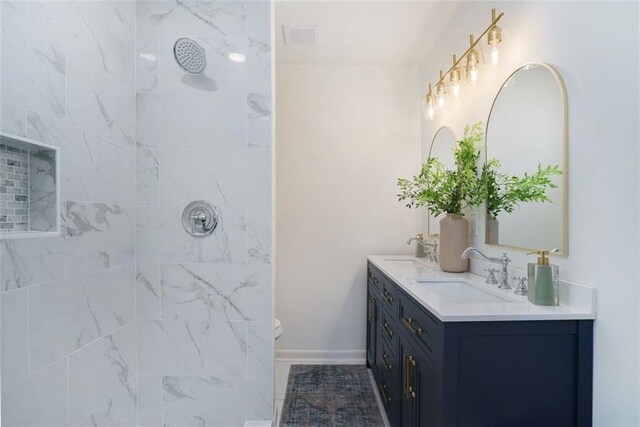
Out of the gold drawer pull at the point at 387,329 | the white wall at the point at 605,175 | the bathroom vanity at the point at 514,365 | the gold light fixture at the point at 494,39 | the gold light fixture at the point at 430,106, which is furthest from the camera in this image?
the gold light fixture at the point at 430,106

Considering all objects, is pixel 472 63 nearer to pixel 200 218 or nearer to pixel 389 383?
pixel 200 218

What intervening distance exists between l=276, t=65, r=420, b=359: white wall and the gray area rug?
9.3 inches

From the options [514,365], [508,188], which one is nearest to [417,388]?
[514,365]

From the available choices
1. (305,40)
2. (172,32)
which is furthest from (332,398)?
(305,40)

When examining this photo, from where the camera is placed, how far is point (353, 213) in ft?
9.77

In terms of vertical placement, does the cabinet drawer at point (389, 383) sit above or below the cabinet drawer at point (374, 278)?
below

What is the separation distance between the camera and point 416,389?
1.42 meters

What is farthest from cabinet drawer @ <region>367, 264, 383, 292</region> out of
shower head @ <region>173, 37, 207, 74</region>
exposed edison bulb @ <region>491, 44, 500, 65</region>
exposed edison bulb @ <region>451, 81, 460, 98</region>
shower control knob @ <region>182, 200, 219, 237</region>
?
shower head @ <region>173, 37, 207, 74</region>

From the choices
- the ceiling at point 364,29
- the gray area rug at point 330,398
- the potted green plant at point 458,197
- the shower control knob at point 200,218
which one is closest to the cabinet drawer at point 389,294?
the potted green plant at point 458,197

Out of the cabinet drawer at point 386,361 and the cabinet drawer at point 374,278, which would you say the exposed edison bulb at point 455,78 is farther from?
the cabinet drawer at point 386,361

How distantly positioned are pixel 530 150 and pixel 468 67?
68cm

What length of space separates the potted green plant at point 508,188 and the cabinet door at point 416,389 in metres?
0.77

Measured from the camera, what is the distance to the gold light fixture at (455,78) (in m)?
2.06

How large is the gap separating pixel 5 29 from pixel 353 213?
239cm
